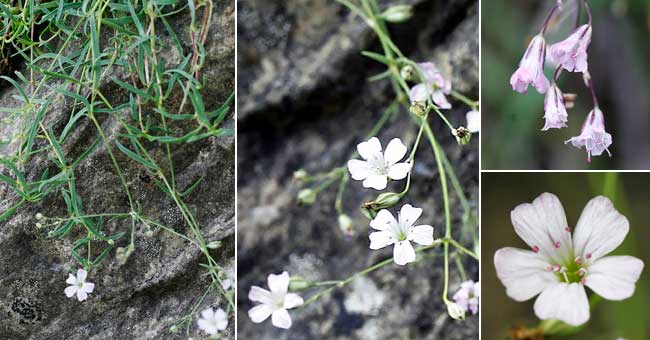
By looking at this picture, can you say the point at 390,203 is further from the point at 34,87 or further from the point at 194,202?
the point at 34,87

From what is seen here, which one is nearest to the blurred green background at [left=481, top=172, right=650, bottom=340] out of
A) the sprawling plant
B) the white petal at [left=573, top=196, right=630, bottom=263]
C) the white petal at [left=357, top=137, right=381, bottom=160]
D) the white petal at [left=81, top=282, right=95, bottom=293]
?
the white petal at [left=573, top=196, right=630, bottom=263]

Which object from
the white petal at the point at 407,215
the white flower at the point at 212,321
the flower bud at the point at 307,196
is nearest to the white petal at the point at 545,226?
the white petal at the point at 407,215

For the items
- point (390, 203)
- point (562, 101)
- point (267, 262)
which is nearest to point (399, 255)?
point (390, 203)

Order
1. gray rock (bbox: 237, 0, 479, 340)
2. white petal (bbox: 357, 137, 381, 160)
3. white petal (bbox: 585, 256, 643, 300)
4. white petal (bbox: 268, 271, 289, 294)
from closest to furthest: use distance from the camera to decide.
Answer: white petal (bbox: 585, 256, 643, 300)
white petal (bbox: 357, 137, 381, 160)
white petal (bbox: 268, 271, 289, 294)
gray rock (bbox: 237, 0, 479, 340)


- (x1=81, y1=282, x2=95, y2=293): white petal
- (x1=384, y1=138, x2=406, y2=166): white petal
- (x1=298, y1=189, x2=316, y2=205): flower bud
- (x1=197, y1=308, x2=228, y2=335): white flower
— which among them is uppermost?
(x1=384, y1=138, x2=406, y2=166): white petal

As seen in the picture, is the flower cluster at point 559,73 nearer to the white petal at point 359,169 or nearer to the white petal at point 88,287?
the white petal at point 359,169

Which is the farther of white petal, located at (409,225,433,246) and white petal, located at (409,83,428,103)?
white petal, located at (409,83,428,103)

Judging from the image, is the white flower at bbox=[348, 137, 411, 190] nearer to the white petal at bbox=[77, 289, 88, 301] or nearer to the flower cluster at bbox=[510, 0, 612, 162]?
the flower cluster at bbox=[510, 0, 612, 162]
